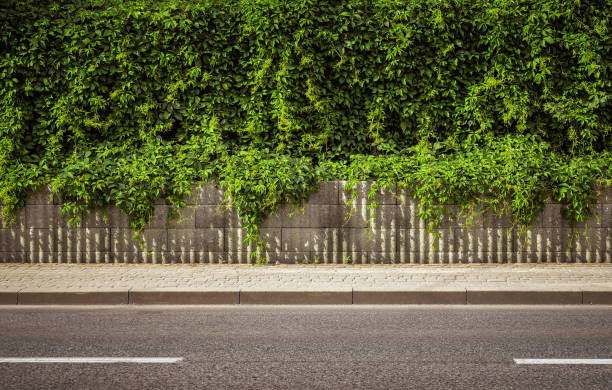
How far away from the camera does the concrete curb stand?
7.54m

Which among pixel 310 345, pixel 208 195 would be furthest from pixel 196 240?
pixel 310 345

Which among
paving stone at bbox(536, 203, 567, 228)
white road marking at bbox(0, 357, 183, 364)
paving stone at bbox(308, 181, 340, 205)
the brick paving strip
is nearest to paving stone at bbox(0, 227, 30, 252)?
the brick paving strip

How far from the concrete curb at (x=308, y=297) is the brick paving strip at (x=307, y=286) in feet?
0.04

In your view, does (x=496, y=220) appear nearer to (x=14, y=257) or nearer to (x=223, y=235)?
(x=223, y=235)

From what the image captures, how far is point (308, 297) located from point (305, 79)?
525 cm

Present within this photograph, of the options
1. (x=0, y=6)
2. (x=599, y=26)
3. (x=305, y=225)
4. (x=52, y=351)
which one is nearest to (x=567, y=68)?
(x=599, y=26)

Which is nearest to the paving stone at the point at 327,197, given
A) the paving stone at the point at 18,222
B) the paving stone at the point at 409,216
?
the paving stone at the point at 409,216

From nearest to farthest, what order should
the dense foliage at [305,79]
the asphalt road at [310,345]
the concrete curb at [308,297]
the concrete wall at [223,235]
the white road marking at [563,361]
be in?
the asphalt road at [310,345] → the white road marking at [563,361] → the concrete curb at [308,297] → the concrete wall at [223,235] → the dense foliage at [305,79]

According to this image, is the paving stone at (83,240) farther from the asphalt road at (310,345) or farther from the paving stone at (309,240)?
the paving stone at (309,240)

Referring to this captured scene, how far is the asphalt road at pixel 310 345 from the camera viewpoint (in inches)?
179

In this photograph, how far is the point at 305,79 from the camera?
11.4 m

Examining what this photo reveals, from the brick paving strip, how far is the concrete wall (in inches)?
29.1

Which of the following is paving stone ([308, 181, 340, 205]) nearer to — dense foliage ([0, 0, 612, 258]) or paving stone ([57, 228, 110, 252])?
dense foliage ([0, 0, 612, 258])

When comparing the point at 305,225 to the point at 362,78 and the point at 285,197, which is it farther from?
the point at 362,78
